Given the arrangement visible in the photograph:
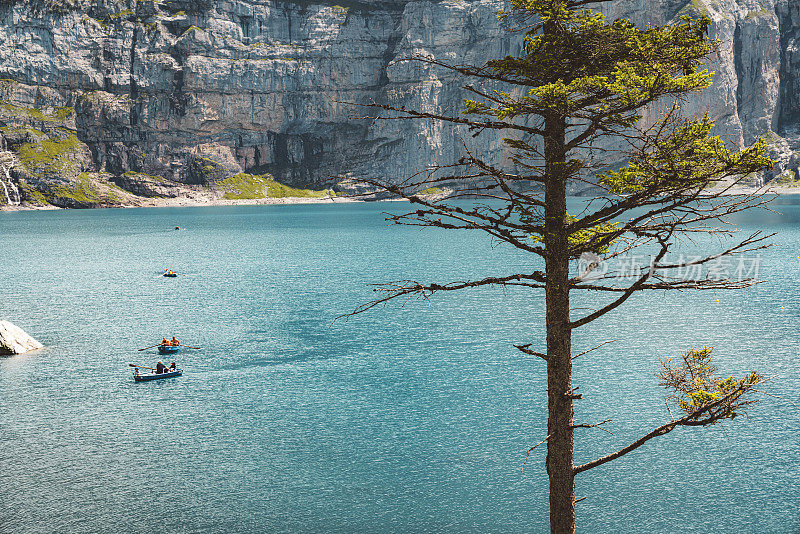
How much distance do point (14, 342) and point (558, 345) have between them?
6774 cm

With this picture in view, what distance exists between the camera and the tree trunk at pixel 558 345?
647 inches

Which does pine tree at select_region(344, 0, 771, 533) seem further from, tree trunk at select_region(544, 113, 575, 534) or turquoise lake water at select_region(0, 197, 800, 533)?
turquoise lake water at select_region(0, 197, 800, 533)

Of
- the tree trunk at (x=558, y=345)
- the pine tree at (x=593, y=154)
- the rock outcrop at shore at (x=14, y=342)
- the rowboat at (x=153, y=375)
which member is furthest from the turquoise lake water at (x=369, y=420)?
the pine tree at (x=593, y=154)

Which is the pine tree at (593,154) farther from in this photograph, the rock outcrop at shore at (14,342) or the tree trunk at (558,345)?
the rock outcrop at shore at (14,342)

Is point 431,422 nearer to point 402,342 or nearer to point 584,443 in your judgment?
point 584,443

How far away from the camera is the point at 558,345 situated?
16.6m

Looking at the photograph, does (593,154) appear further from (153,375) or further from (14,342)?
(14,342)

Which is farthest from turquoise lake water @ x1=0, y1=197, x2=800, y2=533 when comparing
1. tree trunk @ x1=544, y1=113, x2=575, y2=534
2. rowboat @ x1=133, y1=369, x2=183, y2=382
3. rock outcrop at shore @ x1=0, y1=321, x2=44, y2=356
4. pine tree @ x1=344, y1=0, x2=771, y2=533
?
pine tree @ x1=344, y1=0, x2=771, y2=533

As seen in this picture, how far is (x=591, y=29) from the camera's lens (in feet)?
51.5

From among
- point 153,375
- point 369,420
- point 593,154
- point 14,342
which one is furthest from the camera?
point 14,342

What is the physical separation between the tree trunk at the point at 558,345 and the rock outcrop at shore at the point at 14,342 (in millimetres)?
66979

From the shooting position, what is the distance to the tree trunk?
53.9 ft

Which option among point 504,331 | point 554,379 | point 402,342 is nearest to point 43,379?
point 402,342

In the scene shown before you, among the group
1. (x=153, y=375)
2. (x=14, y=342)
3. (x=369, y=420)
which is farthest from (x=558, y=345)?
(x=14, y=342)
